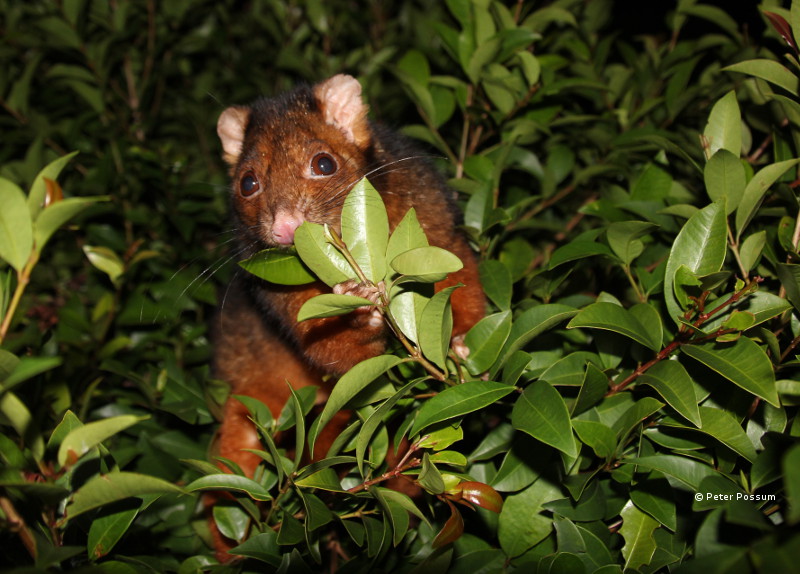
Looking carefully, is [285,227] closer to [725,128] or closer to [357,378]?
[357,378]

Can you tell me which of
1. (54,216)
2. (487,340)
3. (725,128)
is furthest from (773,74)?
(54,216)

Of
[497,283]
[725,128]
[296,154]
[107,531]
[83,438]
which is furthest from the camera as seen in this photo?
[296,154]

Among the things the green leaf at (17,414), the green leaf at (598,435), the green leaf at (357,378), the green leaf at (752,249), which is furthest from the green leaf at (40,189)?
the green leaf at (752,249)

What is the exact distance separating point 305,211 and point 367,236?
0.83 m

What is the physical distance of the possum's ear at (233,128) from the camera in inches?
124

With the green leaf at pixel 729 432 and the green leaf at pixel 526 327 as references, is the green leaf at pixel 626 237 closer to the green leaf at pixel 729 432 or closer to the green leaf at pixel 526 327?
the green leaf at pixel 526 327

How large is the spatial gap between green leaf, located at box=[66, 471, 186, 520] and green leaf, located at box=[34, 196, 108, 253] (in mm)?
697

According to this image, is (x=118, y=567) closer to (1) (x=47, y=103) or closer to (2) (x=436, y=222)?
(2) (x=436, y=222)

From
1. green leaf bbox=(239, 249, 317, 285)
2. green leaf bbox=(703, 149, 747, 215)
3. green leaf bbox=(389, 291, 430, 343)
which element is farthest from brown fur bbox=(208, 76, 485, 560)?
green leaf bbox=(703, 149, 747, 215)

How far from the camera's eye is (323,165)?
2.67 m

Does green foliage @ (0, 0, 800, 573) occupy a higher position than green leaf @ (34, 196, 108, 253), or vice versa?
green leaf @ (34, 196, 108, 253)

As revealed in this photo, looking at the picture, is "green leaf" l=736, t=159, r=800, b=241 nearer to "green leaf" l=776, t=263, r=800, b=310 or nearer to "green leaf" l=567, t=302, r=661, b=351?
"green leaf" l=776, t=263, r=800, b=310

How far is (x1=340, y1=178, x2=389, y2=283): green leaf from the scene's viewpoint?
166cm

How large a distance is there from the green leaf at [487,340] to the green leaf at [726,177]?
881 millimetres
